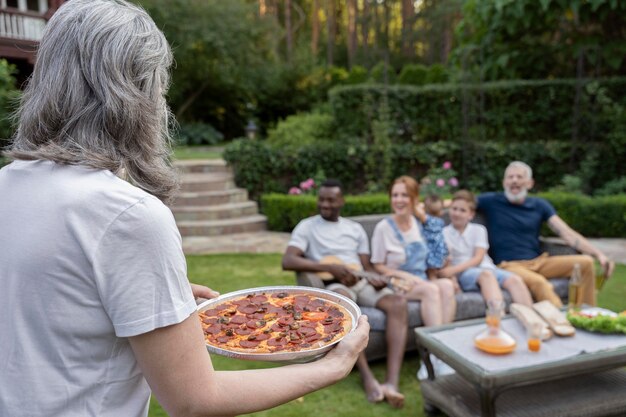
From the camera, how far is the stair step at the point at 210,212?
870 centimetres

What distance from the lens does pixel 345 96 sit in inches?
419

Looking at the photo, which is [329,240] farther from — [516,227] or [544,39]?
[544,39]


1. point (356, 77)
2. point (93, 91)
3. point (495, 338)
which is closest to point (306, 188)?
point (495, 338)

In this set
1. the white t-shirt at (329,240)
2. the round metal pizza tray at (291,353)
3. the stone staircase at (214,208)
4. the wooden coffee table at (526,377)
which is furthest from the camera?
the stone staircase at (214,208)

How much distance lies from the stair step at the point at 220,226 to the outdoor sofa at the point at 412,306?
412 centimetres

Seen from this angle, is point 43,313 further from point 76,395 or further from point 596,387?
point 596,387

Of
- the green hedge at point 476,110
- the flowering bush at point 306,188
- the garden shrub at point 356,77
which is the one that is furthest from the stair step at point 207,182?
the garden shrub at point 356,77

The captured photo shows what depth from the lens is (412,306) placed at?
391 centimetres

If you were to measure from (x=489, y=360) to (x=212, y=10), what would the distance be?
58.3 ft

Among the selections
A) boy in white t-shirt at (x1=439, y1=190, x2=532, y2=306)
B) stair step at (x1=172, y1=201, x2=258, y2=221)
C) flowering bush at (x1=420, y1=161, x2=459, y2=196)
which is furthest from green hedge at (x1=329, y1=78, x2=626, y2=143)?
boy in white t-shirt at (x1=439, y1=190, x2=532, y2=306)

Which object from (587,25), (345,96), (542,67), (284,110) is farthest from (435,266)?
(284,110)

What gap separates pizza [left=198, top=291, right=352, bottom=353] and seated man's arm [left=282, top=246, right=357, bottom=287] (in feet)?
6.62

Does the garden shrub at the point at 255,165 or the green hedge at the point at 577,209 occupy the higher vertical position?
the garden shrub at the point at 255,165

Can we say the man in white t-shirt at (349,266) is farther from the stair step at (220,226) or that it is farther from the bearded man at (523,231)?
the stair step at (220,226)
